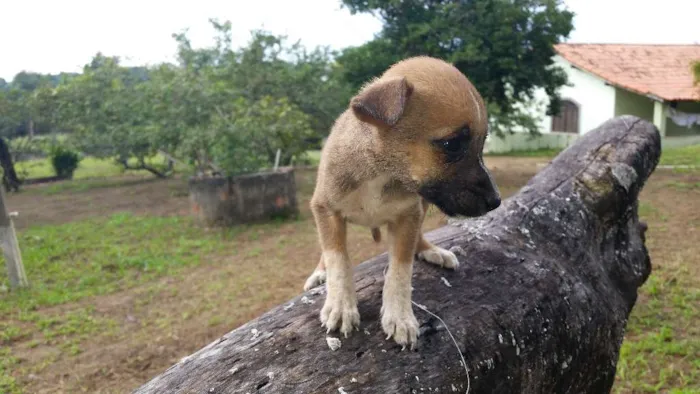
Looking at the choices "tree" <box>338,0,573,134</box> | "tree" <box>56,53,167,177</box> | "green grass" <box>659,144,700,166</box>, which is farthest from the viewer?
"green grass" <box>659,144,700,166</box>

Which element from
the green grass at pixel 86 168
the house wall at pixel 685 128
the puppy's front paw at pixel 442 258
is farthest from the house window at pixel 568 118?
the puppy's front paw at pixel 442 258

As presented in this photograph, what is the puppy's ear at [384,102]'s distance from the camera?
2.33m

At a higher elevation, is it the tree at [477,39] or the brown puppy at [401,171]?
the tree at [477,39]

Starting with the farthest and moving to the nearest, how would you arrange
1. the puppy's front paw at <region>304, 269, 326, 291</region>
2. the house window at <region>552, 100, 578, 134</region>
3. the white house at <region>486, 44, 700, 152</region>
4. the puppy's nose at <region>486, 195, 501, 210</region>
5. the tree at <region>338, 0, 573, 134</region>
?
the house window at <region>552, 100, 578, 134</region> < the white house at <region>486, 44, 700, 152</region> < the tree at <region>338, 0, 573, 134</region> < the puppy's front paw at <region>304, 269, 326, 291</region> < the puppy's nose at <region>486, 195, 501, 210</region>

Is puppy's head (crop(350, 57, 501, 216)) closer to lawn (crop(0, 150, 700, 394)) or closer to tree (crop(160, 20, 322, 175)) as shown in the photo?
lawn (crop(0, 150, 700, 394))

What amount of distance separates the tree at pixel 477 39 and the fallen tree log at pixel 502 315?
944cm

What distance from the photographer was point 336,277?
2.70m

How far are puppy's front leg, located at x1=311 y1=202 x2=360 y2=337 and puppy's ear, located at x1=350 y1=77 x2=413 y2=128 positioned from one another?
0.67 m

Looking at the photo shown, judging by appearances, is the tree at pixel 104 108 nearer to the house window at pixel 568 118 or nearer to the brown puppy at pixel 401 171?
the brown puppy at pixel 401 171

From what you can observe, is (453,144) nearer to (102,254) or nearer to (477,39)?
(102,254)

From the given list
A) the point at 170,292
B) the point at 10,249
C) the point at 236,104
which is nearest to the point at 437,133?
the point at 170,292

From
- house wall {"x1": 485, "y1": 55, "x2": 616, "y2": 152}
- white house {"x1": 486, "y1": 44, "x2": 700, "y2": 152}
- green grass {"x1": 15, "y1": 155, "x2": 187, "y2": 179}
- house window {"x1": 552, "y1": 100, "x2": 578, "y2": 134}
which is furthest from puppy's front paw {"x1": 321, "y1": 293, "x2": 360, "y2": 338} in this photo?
house window {"x1": 552, "y1": 100, "x2": 578, "y2": 134}

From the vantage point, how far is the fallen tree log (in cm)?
233

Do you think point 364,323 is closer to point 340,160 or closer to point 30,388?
point 340,160
